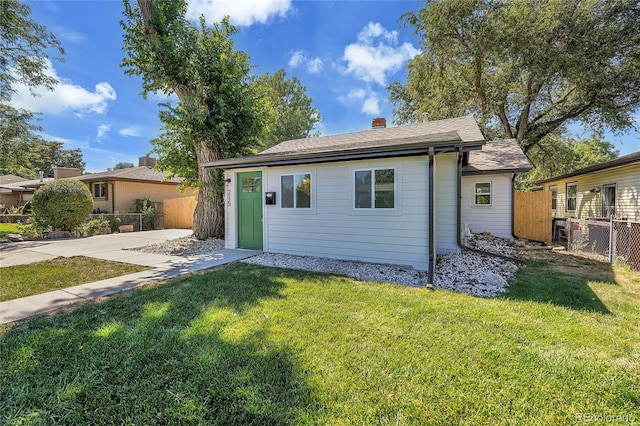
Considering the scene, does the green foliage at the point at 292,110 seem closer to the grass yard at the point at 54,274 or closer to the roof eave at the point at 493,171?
the roof eave at the point at 493,171

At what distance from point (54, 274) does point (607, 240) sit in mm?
13424

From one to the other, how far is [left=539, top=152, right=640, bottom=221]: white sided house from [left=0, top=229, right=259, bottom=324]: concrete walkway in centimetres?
1341

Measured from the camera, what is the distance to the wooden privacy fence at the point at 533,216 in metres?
10.8

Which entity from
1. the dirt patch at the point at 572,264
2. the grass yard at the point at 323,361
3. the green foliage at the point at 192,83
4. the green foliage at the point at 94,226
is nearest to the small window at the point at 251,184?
the green foliage at the point at 192,83

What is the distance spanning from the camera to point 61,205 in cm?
1152

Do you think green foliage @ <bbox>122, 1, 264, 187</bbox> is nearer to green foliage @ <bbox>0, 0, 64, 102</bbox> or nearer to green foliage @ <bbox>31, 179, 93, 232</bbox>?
green foliage @ <bbox>31, 179, 93, 232</bbox>

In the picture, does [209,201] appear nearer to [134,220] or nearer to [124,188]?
[134,220]

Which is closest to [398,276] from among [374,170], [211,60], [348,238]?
[348,238]

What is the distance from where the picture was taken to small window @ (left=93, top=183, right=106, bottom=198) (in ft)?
60.0

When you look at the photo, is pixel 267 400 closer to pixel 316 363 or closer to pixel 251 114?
pixel 316 363

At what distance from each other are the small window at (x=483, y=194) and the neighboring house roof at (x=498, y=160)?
2.27 feet

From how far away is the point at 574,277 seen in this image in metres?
5.66

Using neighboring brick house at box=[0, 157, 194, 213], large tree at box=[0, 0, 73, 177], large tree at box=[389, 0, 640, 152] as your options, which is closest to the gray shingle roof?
large tree at box=[389, 0, 640, 152]

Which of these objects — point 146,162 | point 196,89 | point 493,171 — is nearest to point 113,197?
point 146,162
